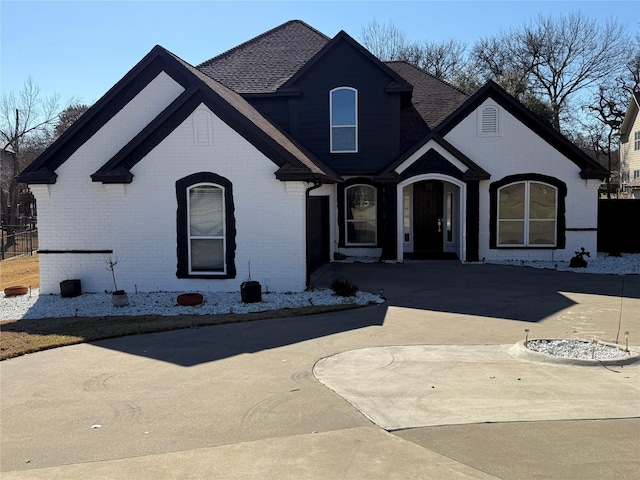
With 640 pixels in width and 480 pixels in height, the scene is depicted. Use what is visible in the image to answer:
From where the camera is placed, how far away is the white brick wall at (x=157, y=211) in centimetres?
1383

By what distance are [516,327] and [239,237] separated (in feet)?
22.2

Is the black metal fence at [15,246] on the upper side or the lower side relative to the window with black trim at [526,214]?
lower

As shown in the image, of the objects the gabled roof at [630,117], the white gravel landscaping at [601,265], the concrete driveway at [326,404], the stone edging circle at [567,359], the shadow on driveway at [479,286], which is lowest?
the concrete driveway at [326,404]

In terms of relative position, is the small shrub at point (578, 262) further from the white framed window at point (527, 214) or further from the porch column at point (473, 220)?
the porch column at point (473, 220)

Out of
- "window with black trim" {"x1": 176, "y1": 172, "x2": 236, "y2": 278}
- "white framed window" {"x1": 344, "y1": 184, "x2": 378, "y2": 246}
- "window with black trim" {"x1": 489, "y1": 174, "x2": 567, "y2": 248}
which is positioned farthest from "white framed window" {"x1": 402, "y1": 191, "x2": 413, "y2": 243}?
"window with black trim" {"x1": 176, "y1": 172, "x2": 236, "y2": 278}

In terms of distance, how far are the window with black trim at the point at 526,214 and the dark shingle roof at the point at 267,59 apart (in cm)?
855

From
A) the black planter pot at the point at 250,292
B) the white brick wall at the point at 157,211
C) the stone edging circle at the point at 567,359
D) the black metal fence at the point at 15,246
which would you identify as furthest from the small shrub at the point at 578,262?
the black metal fence at the point at 15,246

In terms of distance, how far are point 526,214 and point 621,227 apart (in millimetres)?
5133

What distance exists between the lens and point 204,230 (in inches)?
560

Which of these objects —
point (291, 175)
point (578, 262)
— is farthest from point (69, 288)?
point (578, 262)

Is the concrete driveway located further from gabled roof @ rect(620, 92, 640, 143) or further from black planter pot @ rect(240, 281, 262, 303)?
gabled roof @ rect(620, 92, 640, 143)

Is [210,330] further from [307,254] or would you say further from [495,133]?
[495,133]

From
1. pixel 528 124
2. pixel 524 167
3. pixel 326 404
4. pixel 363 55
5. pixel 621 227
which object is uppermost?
pixel 363 55

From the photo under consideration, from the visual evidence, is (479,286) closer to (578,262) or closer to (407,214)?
(578,262)
